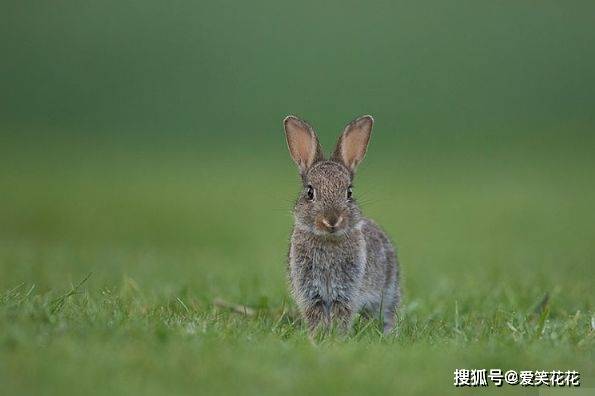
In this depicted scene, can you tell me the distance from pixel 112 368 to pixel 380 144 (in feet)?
77.4

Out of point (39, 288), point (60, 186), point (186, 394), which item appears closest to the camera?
point (186, 394)

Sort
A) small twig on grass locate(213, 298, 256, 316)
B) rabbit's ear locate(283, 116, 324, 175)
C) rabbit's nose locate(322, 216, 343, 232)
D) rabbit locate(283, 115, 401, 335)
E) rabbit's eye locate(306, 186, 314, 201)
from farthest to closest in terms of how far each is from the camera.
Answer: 1. rabbit's ear locate(283, 116, 324, 175)
2. small twig on grass locate(213, 298, 256, 316)
3. rabbit's eye locate(306, 186, 314, 201)
4. rabbit locate(283, 115, 401, 335)
5. rabbit's nose locate(322, 216, 343, 232)

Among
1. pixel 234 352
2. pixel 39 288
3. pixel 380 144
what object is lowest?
pixel 380 144

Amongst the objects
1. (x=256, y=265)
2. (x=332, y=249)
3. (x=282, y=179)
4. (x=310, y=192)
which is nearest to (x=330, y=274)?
(x=332, y=249)

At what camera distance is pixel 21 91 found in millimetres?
29578

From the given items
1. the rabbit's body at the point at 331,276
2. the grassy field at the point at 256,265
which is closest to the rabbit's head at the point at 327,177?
the rabbit's body at the point at 331,276

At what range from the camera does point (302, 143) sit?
28.7ft

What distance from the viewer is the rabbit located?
7.96 metres

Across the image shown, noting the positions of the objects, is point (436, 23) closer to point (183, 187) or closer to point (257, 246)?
point (183, 187)

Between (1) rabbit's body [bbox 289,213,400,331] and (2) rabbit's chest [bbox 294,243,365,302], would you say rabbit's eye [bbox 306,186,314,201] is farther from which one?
(2) rabbit's chest [bbox 294,243,365,302]

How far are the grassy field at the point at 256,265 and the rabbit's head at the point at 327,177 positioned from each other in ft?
1.69

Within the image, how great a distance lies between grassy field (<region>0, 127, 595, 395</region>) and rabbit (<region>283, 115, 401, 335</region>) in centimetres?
23

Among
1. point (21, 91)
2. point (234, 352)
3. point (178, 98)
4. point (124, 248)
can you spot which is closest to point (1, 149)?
point (21, 91)

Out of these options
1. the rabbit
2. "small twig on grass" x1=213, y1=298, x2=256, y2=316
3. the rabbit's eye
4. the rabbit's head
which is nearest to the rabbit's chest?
the rabbit
